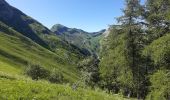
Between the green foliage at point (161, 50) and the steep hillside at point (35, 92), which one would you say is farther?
the green foliage at point (161, 50)

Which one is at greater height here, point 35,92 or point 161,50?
point 161,50

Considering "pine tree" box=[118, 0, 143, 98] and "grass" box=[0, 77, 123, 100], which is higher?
"pine tree" box=[118, 0, 143, 98]

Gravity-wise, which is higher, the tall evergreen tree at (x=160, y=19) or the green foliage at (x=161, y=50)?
the tall evergreen tree at (x=160, y=19)

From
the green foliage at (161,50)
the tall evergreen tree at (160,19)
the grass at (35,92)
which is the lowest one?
the grass at (35,92)

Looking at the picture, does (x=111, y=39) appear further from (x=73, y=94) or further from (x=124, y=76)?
(x=73, y=94)

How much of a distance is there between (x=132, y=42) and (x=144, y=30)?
2220 millimetres

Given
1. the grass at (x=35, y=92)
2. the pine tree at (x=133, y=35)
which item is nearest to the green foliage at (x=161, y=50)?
the grass at (x=35, y=92)

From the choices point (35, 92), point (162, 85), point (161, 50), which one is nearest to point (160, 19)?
point (161, 50)

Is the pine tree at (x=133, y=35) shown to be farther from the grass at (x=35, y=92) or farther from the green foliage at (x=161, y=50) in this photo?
the grass at (x=35, y=92)

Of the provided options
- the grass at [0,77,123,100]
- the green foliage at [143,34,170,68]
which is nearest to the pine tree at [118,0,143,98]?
the green foliage at [143,34,170,68]

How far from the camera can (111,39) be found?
158 feet

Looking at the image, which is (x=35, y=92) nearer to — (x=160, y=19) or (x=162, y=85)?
(x=162, y=85)

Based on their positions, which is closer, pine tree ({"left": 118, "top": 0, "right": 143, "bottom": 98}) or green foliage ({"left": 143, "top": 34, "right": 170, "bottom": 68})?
green foliage ({"left": 143, "top": 34, "right": 170, "bottom": 68})

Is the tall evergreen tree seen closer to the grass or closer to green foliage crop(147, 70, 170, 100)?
green foliage crop(147, 70, 170, 100)
